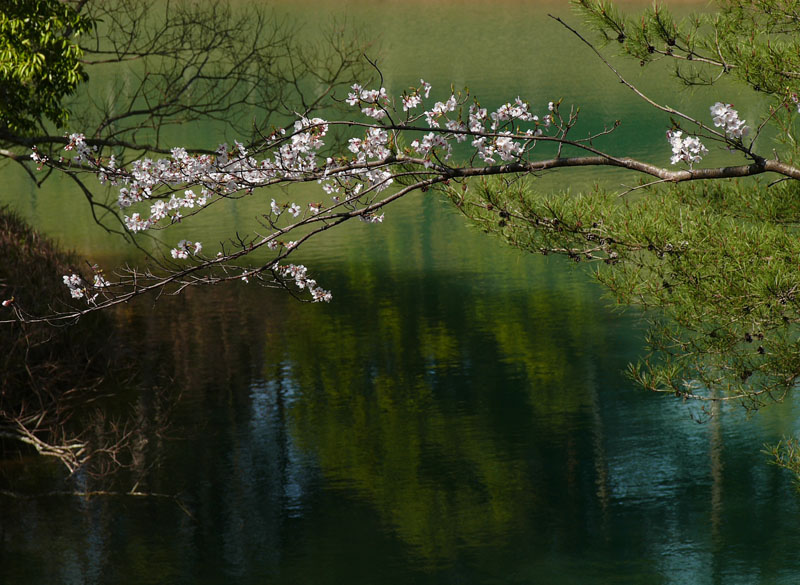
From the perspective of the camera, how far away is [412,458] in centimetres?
1217

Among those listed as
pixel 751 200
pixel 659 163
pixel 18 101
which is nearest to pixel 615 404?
pixel 751 200

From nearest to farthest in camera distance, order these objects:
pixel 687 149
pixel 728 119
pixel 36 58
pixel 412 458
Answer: pixel 728 119
pixel 687 149
pixel 36 58
pixel 412 458

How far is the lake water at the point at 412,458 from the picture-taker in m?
9.88

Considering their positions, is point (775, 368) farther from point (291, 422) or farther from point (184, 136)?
point (184, 136)

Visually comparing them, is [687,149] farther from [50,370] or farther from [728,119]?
[50,370]

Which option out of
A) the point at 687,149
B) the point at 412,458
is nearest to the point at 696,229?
the point at 687,149

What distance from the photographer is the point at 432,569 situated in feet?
31.7

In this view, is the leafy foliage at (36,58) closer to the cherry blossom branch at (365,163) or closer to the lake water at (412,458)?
the lake water at (412,458)

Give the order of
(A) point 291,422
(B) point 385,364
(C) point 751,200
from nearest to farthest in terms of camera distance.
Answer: (C) point 751,200, (A) point 291,422, (B) point 385,364

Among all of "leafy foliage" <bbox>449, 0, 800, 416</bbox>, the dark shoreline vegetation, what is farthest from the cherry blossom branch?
the dark shoreline vegetation

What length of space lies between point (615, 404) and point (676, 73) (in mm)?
6602

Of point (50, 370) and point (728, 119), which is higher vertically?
point (728, 119)

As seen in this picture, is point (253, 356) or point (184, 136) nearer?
point (253, 356)

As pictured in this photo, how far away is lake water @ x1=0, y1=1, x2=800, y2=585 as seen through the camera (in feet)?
32.4
